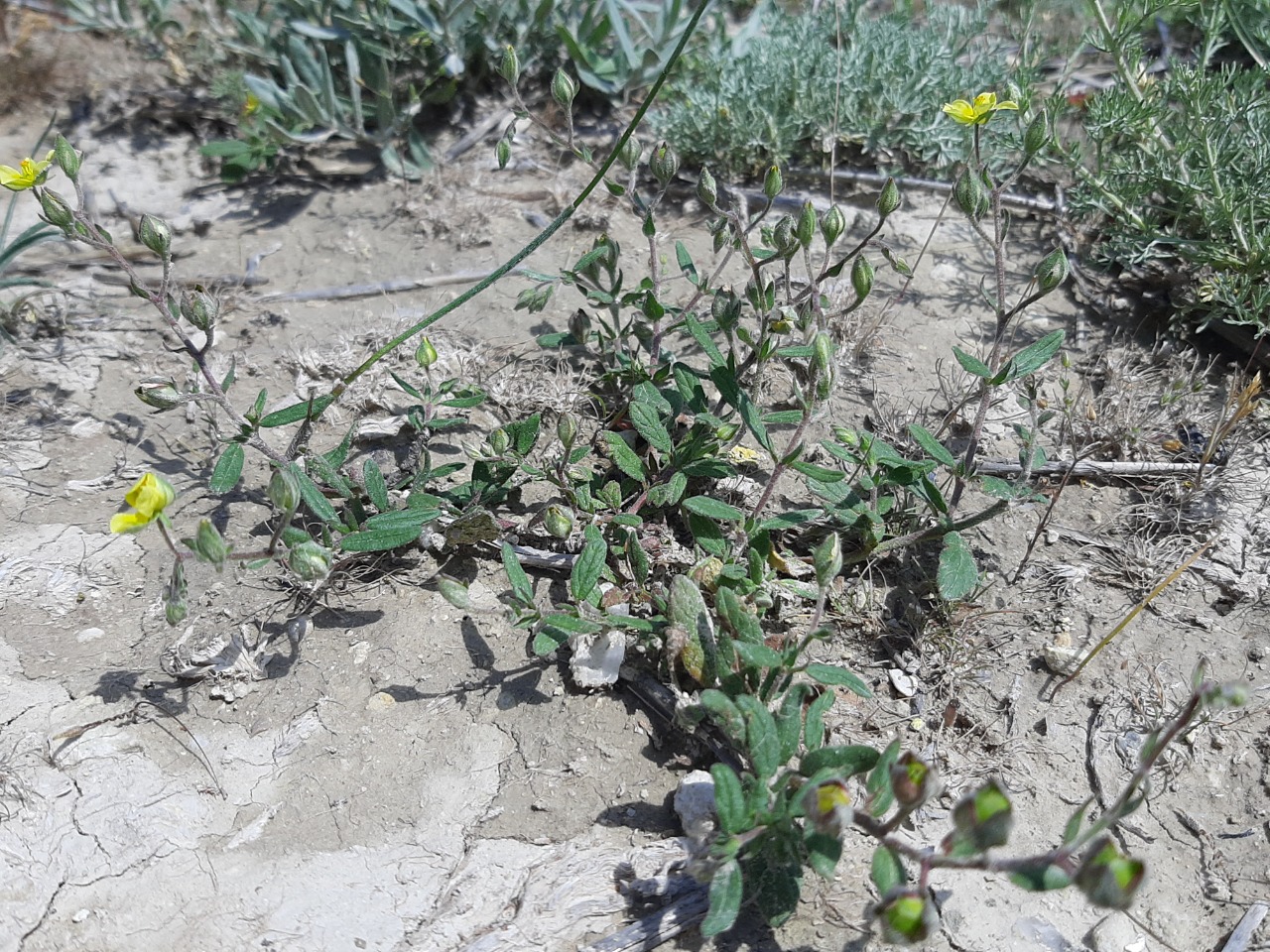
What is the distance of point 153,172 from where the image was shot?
4.28 meters

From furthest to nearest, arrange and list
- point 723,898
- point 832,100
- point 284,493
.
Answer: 1. point 832,100
2. point 284,493
3. point 723,898

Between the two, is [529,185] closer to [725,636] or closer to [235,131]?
[235,131]

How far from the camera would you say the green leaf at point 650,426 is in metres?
2.53

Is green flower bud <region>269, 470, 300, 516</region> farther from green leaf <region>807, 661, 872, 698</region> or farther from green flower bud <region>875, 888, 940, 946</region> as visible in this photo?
green flower bud <region>875, 888, 940, 946</region>

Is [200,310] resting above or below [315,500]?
above

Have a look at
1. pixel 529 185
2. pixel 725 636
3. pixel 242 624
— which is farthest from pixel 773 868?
pixel 529 185

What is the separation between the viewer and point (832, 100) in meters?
3.69

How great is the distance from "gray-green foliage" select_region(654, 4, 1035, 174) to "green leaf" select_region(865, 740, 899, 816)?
2545 mm

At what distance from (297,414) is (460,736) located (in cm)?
99

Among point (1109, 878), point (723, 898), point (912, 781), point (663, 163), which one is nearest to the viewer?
point (1109, 878)

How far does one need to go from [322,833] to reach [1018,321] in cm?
256

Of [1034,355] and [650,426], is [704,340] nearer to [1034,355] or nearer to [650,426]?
[650,426]

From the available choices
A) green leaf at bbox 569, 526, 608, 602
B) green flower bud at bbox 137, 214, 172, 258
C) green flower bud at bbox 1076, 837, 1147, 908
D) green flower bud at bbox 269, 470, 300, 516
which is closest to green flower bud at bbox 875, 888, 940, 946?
green flower bud at bbox 1076, 837, 1147, 908

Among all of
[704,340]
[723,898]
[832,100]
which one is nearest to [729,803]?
[723,898]
